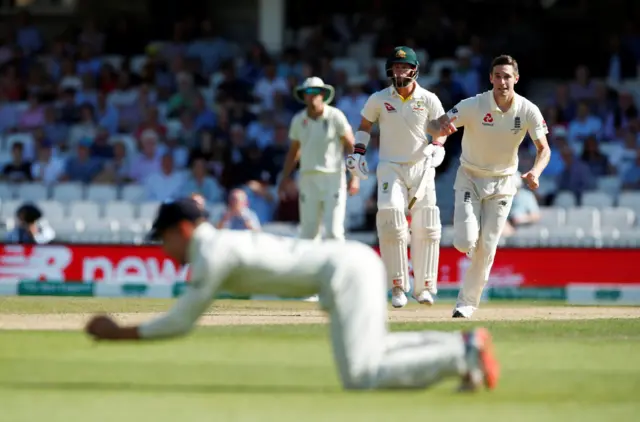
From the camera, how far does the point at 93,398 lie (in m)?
6.51

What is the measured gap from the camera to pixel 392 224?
1140cm

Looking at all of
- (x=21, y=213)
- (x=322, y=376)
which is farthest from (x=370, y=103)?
(x=21, y=213)

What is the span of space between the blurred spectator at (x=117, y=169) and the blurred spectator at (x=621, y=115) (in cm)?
600

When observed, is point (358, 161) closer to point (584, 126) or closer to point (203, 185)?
point (203, 185)

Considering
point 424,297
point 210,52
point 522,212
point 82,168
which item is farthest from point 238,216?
point 210,52

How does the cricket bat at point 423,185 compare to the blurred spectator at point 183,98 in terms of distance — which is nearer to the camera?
the cricket bat at point 423,185

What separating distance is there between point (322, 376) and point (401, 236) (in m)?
4.20

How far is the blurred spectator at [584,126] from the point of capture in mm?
18031

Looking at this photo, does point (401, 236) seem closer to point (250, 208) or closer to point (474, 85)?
point (250, 208)

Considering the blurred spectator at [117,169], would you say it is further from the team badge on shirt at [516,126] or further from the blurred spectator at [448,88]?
the team badge on shirt at [516,126]

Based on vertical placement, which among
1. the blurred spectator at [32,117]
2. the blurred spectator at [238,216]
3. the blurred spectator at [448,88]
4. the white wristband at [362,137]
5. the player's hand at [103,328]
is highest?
the blurred spectator at [448,88]

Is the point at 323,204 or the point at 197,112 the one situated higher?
the point at 197,112

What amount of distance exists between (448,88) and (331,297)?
12.0m

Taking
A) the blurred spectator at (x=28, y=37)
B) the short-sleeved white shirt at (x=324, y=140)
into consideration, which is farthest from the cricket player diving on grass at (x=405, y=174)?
the blurred spectator at (x=28, y=37)
